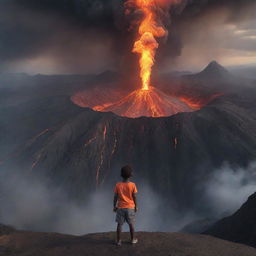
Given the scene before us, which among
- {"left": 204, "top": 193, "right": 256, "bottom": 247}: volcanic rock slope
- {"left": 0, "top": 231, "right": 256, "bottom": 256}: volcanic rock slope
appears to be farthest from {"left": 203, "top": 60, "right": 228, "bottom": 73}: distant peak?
{"left": 0, "top": 231, "right": 256, "bottom": 256}: volcanic rock slope

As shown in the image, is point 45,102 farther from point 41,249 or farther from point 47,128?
point 41,249

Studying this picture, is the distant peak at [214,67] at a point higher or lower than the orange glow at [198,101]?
higher

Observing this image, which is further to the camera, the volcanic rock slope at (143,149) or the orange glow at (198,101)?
the orange glow at (198,101)

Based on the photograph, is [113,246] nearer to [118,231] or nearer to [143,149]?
[118,231]

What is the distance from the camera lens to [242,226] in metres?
18.5

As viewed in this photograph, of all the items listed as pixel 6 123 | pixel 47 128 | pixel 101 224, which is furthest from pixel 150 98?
pixel 6 123

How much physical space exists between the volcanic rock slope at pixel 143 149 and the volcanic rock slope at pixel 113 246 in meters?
25.9

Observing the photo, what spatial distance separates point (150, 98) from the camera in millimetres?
44594

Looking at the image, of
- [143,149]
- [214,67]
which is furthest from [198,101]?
[214,67]

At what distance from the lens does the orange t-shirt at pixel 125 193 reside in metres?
9.69

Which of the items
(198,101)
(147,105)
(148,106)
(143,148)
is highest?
(198,101)

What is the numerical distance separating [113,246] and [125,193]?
1734mm

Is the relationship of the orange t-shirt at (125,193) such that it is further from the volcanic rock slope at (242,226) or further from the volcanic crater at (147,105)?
the volcanic crater at (147,105)

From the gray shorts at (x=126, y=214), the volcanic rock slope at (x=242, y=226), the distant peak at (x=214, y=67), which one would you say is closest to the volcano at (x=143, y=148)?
the volcanic rock slope at (x=242, y=226)
